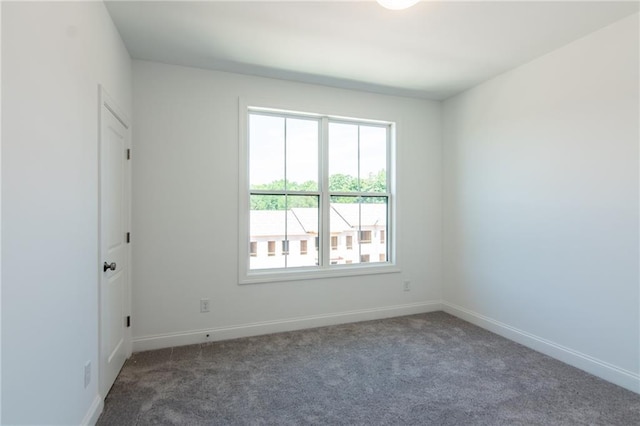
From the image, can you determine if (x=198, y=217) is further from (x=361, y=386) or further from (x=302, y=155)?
(x=361, y=386)

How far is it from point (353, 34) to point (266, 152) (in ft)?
4.82

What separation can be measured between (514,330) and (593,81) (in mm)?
2312

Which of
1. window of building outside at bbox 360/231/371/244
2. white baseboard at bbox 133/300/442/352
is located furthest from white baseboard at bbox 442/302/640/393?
window of building outside at bbox 360/231/371/244

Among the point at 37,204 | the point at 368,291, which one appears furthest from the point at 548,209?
the point at 37,204

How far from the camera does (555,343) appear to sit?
2.87 metres

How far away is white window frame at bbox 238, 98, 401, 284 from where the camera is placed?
10.9 feet

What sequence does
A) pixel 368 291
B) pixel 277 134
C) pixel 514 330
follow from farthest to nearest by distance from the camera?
1. pixel 368 291
2. pixel 277 134
3. pixel 514 330

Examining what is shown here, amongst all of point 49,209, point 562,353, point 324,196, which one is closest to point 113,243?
point 49,209

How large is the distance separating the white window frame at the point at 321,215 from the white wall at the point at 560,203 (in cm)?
83

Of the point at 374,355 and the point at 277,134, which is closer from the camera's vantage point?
the point at 374,355

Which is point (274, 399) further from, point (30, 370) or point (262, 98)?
point (262, 98)

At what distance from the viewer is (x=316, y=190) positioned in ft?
12.3

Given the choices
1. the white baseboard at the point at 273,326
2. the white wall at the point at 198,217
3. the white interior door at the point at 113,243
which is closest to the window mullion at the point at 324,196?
the white wall at the point at 198,217

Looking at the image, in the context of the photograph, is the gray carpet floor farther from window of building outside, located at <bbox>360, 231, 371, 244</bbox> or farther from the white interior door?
window of building outside, located at <bbox>360, 231, 371, 244</bbox>
